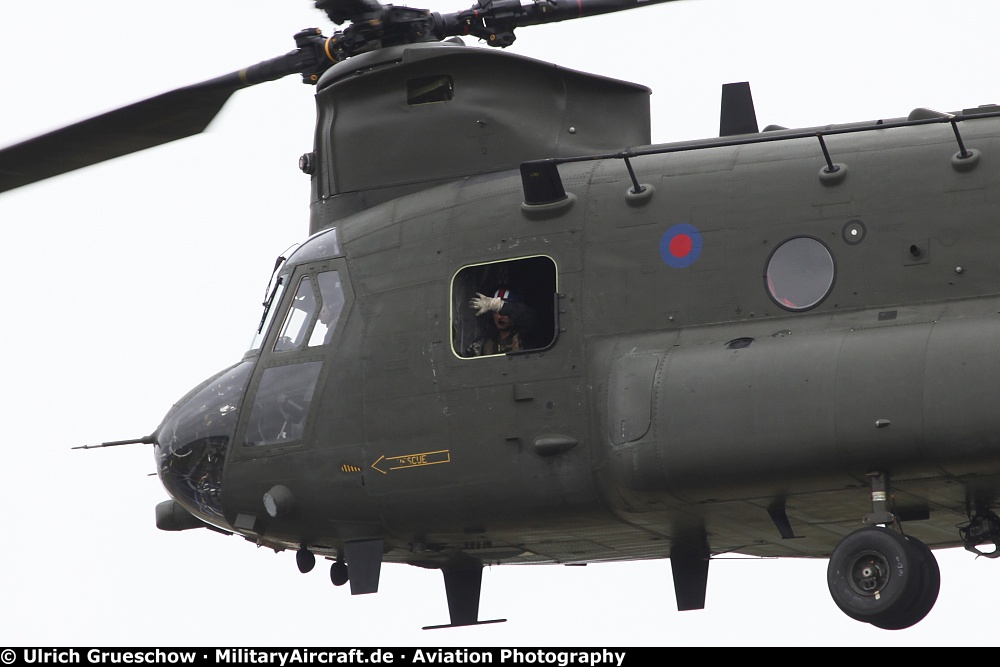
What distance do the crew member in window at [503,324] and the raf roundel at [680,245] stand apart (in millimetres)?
1303

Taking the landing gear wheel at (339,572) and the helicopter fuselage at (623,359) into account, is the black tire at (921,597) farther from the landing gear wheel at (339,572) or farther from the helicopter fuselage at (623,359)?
the landing gear wheel at (339,572)

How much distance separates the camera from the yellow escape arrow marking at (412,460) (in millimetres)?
12945

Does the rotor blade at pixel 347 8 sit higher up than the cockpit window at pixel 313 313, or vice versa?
the rotor blade at pixel 347 8

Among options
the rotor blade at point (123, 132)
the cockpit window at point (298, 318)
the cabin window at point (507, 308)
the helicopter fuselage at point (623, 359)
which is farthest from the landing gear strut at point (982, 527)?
the rotor blade at point (123, 132)

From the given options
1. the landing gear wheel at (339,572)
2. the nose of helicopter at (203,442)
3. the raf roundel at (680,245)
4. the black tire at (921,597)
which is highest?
the raf roundel at (680,245)

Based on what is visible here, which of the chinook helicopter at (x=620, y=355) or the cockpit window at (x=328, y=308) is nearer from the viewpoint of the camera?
the chinook helicopter at (x=620, y=355)

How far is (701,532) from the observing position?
13141 millimetres

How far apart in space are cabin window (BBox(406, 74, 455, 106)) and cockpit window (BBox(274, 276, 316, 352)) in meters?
1.94

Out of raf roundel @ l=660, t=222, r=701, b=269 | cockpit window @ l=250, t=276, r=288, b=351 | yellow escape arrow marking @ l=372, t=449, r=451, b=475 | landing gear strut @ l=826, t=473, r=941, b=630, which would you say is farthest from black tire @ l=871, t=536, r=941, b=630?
cockpit window @ l=250, t=276, r=288, b=351

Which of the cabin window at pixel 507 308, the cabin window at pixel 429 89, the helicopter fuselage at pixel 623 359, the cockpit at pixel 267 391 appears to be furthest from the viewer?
the cabin window at pixel 429 89

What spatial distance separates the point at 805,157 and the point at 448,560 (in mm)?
4978

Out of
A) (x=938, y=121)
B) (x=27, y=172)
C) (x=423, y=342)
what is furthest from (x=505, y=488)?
(x=27, y=172)

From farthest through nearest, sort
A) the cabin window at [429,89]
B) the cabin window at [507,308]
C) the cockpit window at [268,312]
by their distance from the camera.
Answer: the cockpit window at [268,312] < the cabin window at [429,89] < the cabin window at [507,308]

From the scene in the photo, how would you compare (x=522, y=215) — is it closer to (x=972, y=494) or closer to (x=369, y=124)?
(x=369, y=124)
